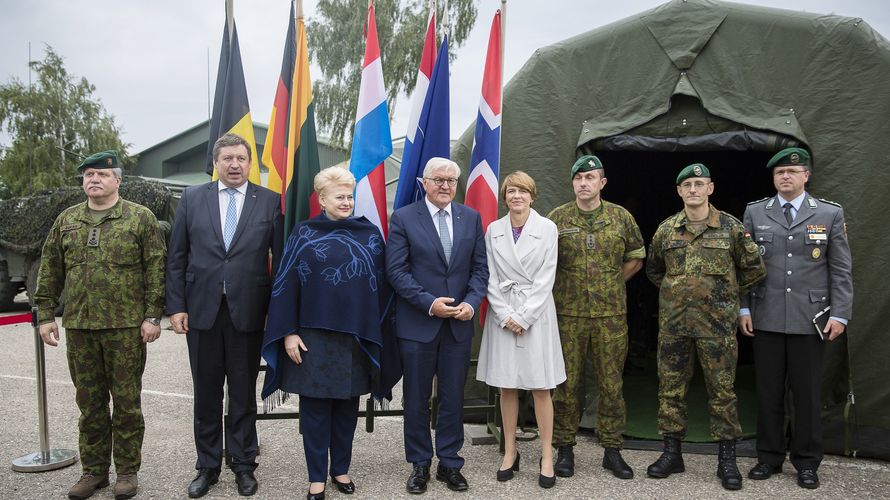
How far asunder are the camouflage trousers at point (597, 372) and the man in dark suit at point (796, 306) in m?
0.72

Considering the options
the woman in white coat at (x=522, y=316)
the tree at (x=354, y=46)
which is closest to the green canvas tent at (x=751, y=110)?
the woman in white coat at (x=522, y=316)

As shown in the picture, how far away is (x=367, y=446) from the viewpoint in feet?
13.6

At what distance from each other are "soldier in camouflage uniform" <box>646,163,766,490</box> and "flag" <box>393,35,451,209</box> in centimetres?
147

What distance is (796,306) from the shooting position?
11.4 feet

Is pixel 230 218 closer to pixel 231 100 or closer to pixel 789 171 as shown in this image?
pixel 231 100

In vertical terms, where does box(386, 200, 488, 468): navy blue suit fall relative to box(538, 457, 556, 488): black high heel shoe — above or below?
above

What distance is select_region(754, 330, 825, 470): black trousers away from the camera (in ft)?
11.4

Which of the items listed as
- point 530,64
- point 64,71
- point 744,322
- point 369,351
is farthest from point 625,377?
point 64,71

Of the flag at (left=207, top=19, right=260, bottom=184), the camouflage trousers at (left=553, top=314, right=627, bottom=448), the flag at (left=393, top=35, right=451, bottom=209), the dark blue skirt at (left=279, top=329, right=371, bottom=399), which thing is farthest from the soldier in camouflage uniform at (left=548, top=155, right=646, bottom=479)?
the flag at (left=207, top=19, right=260, bottom=184)

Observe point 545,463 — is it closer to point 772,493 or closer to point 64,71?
point 772,493

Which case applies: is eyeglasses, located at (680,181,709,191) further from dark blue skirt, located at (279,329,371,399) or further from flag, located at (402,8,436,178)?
dark blue skirt, located at (279,329,371,399)

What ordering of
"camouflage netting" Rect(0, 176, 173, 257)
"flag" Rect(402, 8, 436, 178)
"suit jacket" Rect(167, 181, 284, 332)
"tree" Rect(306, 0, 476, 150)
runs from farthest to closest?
"tree" Rect(306, 0, 476, 150) → "camouflage netting" Rect(0, 176, 173, 257) → "flag" Rect(402, 8, 436, 178) → "suit jacket" Rect(167, 181, 284, 332)

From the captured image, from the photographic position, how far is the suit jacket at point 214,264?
3.24 m

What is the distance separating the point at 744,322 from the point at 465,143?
6.77 ft
